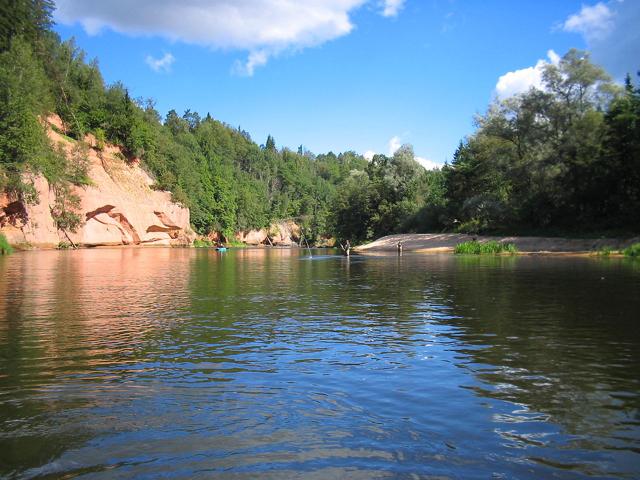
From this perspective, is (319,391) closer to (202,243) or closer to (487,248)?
(487,248)

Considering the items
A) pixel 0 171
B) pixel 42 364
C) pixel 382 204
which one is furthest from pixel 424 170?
pixel 42 364

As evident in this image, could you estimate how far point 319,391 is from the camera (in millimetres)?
7203

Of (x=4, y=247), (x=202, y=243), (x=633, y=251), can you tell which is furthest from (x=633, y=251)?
(x=202, y=243)

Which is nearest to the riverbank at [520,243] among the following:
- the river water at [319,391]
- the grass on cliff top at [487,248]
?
the grass on cliff top at [487,248]

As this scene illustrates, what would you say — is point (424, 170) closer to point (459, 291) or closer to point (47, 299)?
point (459, 291)

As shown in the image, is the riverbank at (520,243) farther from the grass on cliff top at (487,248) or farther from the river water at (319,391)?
the river water at (319,391)

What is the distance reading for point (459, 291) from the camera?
65.4 ft

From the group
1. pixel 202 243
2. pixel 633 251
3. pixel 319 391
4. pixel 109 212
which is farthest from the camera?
pixel 202 243

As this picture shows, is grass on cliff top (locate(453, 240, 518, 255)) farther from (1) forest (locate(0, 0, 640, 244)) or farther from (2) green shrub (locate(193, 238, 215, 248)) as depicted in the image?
(2) green shrub (locate(193, 238, 215, 248))

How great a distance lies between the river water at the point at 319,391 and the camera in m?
5.04

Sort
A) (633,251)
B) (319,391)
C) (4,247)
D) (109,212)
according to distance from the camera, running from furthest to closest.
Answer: (109,212), (4,247), (633,251), (319,391)

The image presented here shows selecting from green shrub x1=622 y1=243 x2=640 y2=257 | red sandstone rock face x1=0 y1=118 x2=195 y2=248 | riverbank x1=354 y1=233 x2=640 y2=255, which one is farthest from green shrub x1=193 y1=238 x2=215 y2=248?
green shrub x1=622 y1=243 x2=640 y2=257

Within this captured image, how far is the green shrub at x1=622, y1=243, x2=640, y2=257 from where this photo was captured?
4159cm

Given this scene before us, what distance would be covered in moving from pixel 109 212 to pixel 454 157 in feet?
208
